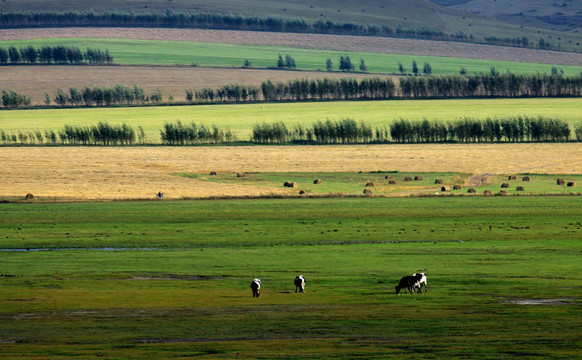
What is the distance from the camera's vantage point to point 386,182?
85.2 meters

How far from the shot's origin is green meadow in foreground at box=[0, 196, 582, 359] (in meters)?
26.9

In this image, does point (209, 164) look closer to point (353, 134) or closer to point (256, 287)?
point (353, 134)

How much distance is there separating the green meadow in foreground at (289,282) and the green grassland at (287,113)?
78533mm

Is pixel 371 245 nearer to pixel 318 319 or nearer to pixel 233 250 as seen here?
pixel 233 250

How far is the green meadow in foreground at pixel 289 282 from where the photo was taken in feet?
88.2

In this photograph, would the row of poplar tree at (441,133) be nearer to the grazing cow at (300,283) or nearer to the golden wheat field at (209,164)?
the golden wheat field at (209,164)

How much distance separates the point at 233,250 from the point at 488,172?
2060 inches

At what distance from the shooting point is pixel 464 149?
115 metres

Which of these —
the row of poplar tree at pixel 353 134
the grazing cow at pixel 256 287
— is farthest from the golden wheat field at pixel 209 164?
the grazing cow at pixel 256 287

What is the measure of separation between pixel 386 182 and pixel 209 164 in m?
24.3

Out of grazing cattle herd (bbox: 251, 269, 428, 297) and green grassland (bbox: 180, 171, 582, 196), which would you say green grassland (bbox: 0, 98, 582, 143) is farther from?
grazing cattle herd (bbox: 251, 269, 428, 297)

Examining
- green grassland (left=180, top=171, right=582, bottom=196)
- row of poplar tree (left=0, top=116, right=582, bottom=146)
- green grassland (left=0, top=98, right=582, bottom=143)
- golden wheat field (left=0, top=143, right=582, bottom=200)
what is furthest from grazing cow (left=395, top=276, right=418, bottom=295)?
green grassland (left=0, top=98, right=582, bottom=143)

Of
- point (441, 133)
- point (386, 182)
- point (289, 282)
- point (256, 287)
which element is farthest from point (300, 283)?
point (441, 133)

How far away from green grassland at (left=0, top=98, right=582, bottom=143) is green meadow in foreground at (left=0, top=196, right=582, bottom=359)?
258ft
